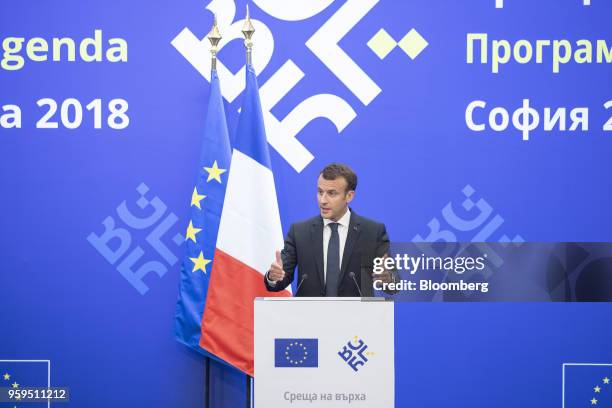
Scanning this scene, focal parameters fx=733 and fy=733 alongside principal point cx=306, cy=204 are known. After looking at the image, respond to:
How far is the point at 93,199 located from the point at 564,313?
9.88ft

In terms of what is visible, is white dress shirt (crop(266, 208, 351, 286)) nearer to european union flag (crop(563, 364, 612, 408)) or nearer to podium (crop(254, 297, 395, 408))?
podium (crop(254, 297, 395, 408))

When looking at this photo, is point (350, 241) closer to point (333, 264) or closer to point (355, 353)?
point (333, 264)

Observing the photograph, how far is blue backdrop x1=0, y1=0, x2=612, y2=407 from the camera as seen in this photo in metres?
4.54

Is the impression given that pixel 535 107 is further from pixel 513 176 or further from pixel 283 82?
pixel 283 82

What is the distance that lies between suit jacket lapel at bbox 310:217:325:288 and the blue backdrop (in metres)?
0.99

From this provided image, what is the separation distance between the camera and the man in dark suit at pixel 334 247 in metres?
3.45

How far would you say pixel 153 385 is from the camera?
4.58 m

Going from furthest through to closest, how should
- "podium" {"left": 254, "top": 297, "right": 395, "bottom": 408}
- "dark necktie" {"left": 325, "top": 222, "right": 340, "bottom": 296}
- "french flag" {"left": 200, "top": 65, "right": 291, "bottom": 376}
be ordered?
"french flag" {"left": 200, "top": 65, "right": 291, "bottom": 376}
"dark necktie" {"left": 325, "top": 222, "right": 340, "bottom": 296}
"podium" {"left": 254, "top": 297, "right": 395, "bottom": 408}

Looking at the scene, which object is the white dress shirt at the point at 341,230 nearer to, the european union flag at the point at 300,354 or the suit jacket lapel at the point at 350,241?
the suit jacket lapel at the point at 350,241

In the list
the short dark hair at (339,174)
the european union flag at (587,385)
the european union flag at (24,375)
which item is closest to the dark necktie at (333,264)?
the short dark hair at (339,174)

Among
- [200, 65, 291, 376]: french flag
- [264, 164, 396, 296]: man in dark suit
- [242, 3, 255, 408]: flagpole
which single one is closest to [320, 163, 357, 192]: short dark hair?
[264, 164, 396, 296]: man in dark suit

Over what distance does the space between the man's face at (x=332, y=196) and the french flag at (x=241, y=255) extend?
76 centimetres

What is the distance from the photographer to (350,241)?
349 cm

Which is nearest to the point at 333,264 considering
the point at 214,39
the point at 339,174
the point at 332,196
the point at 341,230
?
the point at 341,230
